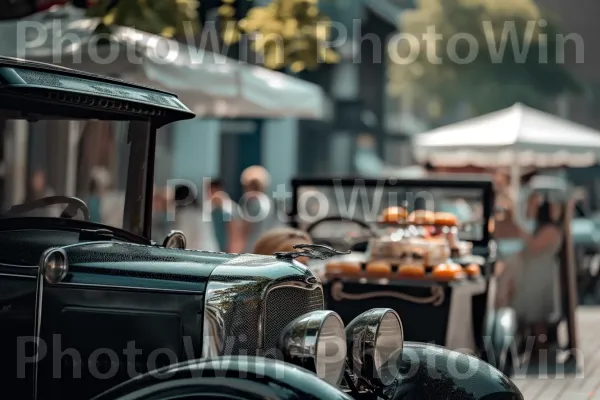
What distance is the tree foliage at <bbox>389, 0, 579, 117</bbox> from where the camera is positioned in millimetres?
48406

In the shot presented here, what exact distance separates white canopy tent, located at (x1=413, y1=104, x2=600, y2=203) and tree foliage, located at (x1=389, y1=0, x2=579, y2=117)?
33.0 meters

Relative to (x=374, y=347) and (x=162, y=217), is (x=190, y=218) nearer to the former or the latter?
(x=162, y=217)

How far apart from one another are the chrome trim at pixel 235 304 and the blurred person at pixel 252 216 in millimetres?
A: 6879

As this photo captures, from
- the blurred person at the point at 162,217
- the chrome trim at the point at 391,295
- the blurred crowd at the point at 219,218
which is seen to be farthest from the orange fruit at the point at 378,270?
the blurred person at the point at 162,217

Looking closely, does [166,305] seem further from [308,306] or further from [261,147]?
[261,147]

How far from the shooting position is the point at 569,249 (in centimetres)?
1009

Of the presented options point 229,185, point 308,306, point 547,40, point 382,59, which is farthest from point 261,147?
point 547,40

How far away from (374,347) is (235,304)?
69 centimetres

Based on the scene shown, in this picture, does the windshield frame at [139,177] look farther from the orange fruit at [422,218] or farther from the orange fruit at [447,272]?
the orange fruit at [422,218]

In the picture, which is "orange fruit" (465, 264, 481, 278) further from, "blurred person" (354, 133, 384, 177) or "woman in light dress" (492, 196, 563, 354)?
"blurred person" (354, 133, 384, 177)

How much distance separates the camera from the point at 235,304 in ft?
13.5

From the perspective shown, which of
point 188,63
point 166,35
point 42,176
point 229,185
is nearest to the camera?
point 188,63

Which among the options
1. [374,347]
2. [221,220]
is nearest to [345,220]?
[221,220]

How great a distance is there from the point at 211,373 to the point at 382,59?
120ft
